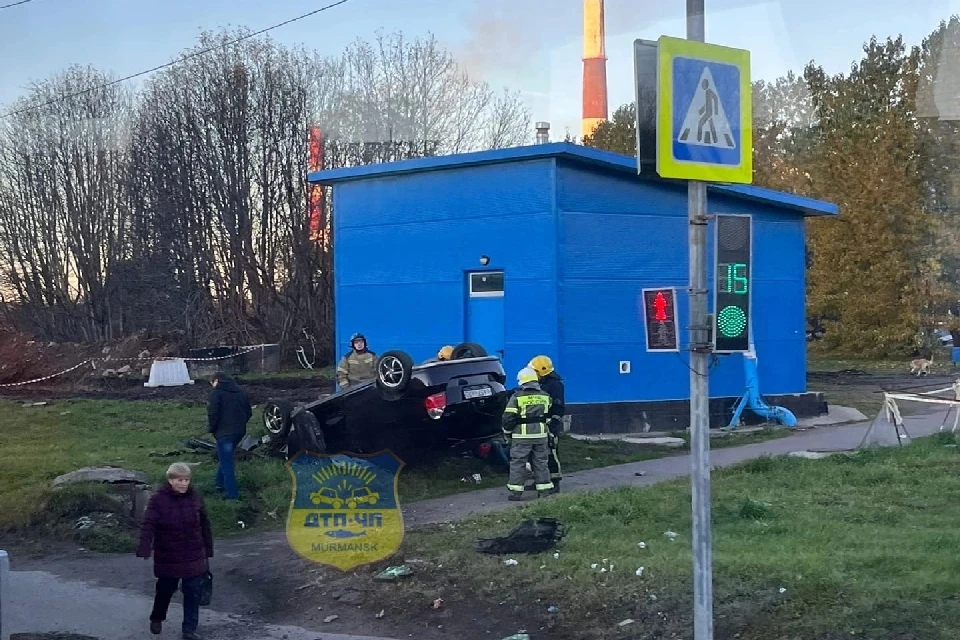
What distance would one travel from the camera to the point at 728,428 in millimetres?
19312

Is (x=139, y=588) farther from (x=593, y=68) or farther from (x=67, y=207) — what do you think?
(x=67, y=207)

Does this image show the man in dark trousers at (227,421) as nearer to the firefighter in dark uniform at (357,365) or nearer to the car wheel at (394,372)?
the car wheel at (394,372)

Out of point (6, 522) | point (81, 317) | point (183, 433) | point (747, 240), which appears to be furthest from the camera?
point (81, 317)

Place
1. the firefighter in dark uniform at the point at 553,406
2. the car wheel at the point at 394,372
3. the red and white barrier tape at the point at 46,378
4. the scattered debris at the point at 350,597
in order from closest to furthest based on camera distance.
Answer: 1. the scattered debris at the point at 350,597
2. the firefighter in dark uniform at the point at 553,406
3. the car wheel at the point at 394,372
4. the red and white barrier tape at the point at 46,378

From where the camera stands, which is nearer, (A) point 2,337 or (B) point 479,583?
(B) point 479,583

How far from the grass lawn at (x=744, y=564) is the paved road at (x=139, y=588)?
3.41 ft

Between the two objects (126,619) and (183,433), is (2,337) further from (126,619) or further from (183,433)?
(126,619)

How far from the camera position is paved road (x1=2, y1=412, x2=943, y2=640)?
8.12 m

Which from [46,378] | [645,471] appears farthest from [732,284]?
[46,378]

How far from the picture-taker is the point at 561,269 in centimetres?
1808

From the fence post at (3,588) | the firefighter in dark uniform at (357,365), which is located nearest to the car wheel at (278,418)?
the firefighter in dark uniform at (357,365)

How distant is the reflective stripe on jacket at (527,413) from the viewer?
1181 centimetres

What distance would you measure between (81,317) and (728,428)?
121ft

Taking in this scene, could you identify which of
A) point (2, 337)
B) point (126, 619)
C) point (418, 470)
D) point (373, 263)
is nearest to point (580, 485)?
point (418, 470)
